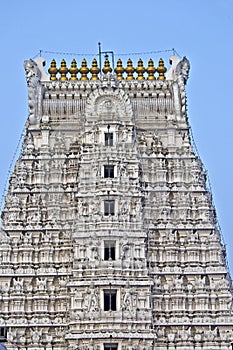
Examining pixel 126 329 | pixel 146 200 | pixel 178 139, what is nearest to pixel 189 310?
pixel 126 329

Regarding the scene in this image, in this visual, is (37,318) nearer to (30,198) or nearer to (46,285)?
(46,285)

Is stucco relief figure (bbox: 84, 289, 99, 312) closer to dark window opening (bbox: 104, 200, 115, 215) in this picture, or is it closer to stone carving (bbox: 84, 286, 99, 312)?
stone carving (bbox: 84, 286, 99, 312)

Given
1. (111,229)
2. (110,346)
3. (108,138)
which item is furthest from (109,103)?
(110,346)

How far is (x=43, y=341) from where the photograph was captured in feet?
176

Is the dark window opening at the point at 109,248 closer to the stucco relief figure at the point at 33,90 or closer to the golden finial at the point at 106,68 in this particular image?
the stucco relief figure at the point at 33,90

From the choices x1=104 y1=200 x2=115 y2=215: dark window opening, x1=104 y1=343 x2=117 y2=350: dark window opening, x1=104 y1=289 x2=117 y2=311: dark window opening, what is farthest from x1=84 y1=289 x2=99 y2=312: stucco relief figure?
x1=104 y1=200 x2=115 y2=215: dark window opening

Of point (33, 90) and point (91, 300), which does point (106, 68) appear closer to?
point (33, 90)

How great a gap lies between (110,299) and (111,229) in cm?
512

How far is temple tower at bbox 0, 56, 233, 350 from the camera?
53562 millimetres

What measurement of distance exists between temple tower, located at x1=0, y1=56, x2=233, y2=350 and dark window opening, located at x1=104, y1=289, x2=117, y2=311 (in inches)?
3.4

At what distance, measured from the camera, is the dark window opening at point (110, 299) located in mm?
53438

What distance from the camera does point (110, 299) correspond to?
5369 cm

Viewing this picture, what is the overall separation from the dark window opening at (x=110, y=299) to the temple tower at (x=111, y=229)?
85 mm

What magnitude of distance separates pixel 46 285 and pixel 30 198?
747cm
